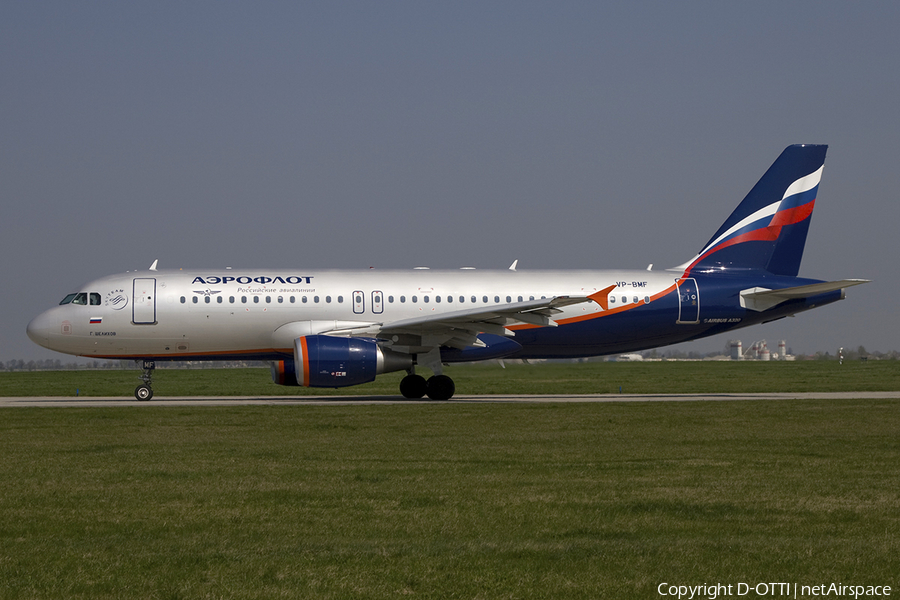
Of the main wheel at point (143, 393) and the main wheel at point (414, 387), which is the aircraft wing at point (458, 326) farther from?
the main wheel at point (143, 393)

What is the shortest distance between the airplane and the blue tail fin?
0.03 metres

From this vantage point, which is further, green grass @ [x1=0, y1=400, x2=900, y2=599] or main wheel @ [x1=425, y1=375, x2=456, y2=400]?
main wheel @ [x1=425, y1=375, x2=456, y2=400]

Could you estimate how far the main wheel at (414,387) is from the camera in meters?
27.2

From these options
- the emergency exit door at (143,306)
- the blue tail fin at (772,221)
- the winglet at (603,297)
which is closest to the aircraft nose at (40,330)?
the emergency exit door at (143,306)

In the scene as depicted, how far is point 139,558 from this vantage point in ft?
22.7

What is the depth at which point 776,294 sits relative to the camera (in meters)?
28.8

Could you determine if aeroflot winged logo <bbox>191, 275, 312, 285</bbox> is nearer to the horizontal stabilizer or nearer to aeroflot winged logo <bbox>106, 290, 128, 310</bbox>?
aeroflot winged logo <bbox>106, 290, 128, 310</bbox>

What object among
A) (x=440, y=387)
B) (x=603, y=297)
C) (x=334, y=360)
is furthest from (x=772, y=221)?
(x=334, y=360)

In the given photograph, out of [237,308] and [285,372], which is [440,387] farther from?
[237,308]

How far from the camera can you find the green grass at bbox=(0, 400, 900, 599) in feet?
21.2

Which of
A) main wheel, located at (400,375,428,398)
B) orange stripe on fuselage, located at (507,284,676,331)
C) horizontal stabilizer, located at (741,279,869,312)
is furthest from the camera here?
horizontal stabilizer, located at (741,279,869,312)

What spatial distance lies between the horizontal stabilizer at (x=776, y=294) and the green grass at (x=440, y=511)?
12193 mm

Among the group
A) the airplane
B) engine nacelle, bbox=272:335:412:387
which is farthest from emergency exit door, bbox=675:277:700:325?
engine nacelle, bbox=272:335:412:387

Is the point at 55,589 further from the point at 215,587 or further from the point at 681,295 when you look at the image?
the point at 681,295
